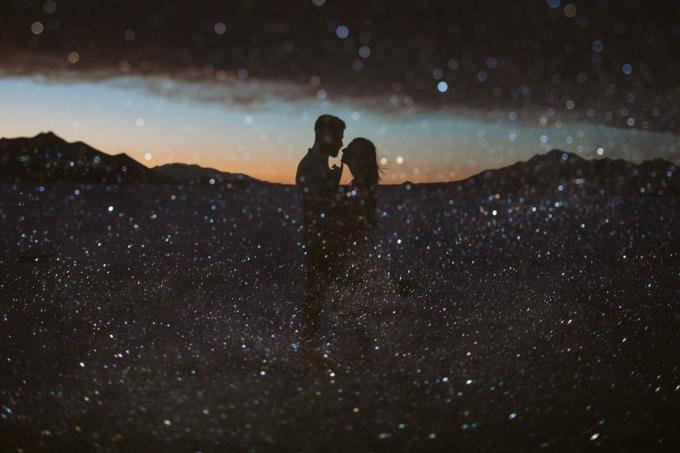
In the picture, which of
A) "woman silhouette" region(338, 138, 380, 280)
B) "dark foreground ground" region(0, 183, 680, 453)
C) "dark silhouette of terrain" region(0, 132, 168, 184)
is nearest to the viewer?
"dark foreground ground" region(0, 183, 680, 453)

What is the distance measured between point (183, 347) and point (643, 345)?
11.2 ft

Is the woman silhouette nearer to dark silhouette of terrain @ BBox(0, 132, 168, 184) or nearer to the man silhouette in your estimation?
the man silhouette

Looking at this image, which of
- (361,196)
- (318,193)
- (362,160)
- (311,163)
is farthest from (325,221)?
(362,160)

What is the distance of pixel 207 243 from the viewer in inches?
474

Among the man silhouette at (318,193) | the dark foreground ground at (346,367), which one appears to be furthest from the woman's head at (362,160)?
the dark foreground ground at (346,367)

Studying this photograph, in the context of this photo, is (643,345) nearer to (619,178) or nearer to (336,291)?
(336,291)

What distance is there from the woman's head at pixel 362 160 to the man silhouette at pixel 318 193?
0.77 meters

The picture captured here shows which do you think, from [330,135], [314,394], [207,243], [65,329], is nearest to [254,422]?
[314,394]

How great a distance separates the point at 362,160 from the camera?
4.33 meters

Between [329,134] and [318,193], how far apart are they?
1.49ft

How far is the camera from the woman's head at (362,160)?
4.32m

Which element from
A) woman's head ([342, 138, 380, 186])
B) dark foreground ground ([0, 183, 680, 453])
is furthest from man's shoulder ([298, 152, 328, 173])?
dark foreground ground ([0, 183, 680, 453])

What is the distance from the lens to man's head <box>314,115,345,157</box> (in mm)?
3439

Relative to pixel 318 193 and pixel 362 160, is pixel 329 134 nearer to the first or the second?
pixel 318 193
